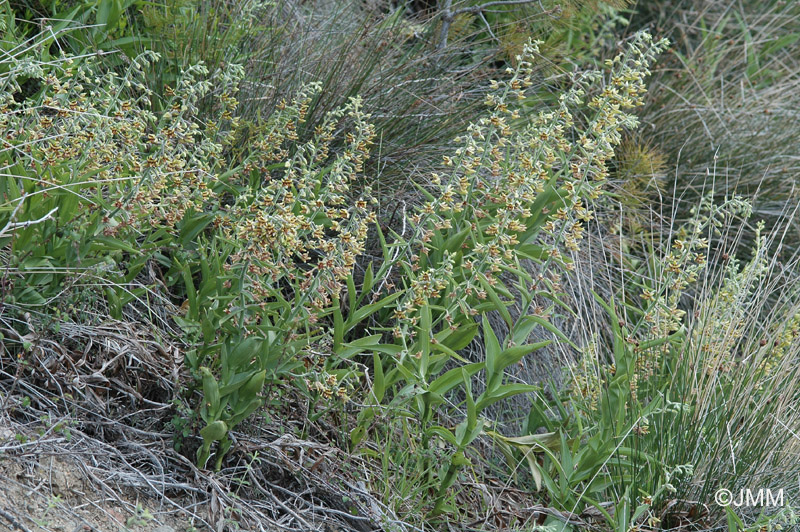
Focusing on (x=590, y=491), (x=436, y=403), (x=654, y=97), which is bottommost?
(x=590, y=491)

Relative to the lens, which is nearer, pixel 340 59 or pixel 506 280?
pixel 506 280

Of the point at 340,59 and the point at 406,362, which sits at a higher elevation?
the point at 340,59

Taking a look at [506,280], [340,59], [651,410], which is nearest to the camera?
[651,410]

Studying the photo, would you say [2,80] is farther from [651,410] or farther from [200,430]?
[651,410]

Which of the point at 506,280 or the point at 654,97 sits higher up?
the point at 654,97

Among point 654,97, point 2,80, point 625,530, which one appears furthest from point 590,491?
point 654,97

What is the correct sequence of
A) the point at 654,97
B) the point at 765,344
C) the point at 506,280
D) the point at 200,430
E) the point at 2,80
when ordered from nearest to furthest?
the point at 200,430
the point at 2,80
the point at 765,344
the point at 506,280
the point at 654,97

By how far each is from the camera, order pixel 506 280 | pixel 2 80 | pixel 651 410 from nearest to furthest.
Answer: pixel 2 80 < pixel 651 410 < pixel 506 280

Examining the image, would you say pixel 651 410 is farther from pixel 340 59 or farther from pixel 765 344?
pixel 340 59

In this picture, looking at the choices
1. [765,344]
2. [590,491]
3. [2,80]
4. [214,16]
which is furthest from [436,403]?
[214,16]

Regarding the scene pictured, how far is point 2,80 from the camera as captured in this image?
8.22 feet

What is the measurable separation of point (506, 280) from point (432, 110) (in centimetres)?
96

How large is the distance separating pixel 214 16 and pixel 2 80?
4.54ft

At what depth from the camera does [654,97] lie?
5152 millimetres
